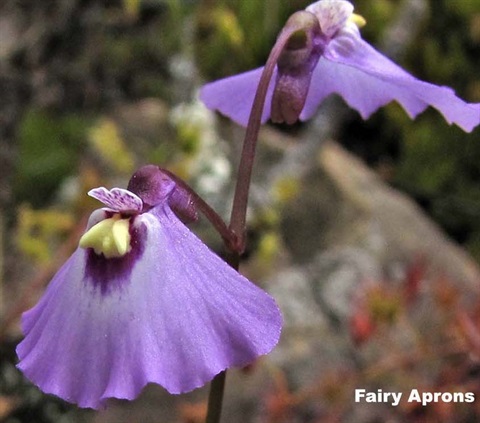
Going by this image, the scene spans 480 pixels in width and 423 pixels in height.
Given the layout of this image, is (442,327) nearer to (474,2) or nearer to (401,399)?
(401,399)

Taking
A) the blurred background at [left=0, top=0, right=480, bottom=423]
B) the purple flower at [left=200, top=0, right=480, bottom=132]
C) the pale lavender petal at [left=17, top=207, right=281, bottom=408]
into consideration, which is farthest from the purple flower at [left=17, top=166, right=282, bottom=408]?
the blurred background at [left=0, top=0, right=480, bottom=423]

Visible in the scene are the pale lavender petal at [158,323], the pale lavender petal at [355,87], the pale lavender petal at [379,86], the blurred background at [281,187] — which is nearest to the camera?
the pale lavender petal at [158,323]

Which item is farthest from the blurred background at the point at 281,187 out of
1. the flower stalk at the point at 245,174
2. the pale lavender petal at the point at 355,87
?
the flower stalk at the point at 245,174

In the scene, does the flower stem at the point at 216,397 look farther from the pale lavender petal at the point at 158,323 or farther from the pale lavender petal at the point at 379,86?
the pale lavender petal at the point at 379,86

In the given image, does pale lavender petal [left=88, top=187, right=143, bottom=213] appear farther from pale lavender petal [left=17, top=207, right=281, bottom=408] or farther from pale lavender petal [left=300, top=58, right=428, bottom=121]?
pale lavender petal [left=300, top=58, right=428, bottom=121]

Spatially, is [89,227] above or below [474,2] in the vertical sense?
above

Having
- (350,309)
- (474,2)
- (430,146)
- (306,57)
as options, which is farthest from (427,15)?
(306,57)

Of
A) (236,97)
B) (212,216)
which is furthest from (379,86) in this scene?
(212,216)

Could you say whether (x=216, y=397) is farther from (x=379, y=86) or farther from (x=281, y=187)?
(x=281, y=187)
